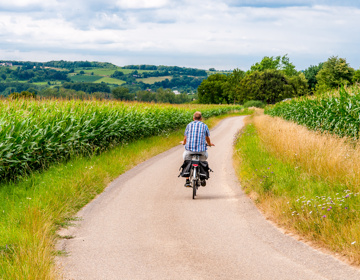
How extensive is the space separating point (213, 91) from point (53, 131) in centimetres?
12483

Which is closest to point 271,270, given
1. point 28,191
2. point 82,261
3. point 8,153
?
point 82,261

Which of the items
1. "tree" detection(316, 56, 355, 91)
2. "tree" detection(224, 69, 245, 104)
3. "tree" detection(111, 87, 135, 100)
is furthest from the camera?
"tree" detection(224, 69, 245, 104)

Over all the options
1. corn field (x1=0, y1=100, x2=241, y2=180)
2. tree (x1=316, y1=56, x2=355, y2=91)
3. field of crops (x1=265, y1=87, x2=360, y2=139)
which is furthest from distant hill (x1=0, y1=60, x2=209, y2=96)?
field of crops (x1=265, y1=87, x2=360, y2=139)

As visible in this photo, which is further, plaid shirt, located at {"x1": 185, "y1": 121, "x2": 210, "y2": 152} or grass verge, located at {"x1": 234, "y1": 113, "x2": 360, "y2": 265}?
plaid shirt, located at {"x1": 185, "y1": 121, "x2": 210, "y2": 152}

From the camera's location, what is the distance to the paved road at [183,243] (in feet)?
17.0

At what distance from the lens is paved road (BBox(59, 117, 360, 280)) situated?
519cm

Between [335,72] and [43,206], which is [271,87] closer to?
[335,72]

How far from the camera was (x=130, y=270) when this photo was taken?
5.29m

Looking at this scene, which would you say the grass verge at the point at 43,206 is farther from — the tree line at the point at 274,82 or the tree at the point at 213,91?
the tree at the point at 213,91

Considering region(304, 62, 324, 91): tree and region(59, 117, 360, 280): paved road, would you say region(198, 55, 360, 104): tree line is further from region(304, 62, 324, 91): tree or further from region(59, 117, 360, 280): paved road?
region(59, 117, 360, 280): paved road

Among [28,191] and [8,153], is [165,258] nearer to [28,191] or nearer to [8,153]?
[28,191]

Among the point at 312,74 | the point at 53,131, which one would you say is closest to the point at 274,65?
the point at 312,74

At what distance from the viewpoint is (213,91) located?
5295 inches

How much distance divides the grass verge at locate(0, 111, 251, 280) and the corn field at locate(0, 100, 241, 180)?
0.60m
